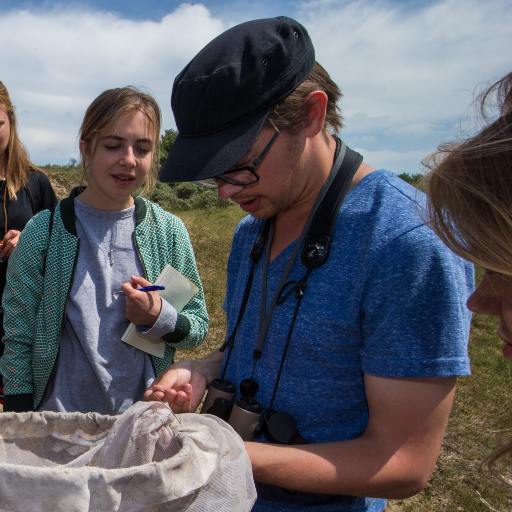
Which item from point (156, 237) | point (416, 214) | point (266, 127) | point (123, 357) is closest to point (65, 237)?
point (156, 237)

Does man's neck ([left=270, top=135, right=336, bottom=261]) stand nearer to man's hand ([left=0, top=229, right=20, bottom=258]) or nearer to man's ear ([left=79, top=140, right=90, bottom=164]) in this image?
man's ear ([left=79, top=140, right=90, bottom=164])

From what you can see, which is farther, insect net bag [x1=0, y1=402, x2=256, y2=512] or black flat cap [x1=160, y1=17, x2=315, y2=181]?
black flat cap [x1=160, y1=17, x2=315, y2=181]

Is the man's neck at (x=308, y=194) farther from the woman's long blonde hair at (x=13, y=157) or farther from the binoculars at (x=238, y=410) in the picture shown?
the woman's long blonde hair at (x=13, y=157)

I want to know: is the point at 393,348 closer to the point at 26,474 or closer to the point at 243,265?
the point at 243,265

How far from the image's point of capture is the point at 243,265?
164 cm

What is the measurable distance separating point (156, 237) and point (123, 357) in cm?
63

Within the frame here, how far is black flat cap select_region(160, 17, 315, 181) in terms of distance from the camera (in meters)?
1.23

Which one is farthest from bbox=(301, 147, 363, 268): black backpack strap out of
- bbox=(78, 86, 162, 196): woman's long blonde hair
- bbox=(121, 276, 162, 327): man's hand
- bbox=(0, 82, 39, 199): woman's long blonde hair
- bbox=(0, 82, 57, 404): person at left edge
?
bbox=(0, 82, 39, 199): woman's long blonde hair

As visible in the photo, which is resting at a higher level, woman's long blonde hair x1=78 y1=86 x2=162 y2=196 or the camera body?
woman's long blonde hair x1=78 y1=86 x2=162 y2=196

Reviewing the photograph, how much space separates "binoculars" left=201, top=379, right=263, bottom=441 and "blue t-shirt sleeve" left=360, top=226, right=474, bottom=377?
374 millimetres

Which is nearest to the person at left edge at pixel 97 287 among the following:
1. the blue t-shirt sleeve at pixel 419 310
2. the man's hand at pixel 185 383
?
the man's hand at pixel 185 383

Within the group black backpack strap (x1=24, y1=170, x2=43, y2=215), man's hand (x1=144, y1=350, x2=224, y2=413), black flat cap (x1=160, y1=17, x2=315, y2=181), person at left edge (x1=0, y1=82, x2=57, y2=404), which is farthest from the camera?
black backpack strap (x1=24, y1=170, x2=43, y2=215)

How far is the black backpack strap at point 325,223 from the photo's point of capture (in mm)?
1294

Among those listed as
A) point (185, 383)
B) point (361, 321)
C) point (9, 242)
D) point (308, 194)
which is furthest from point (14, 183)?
point (361, 321)
